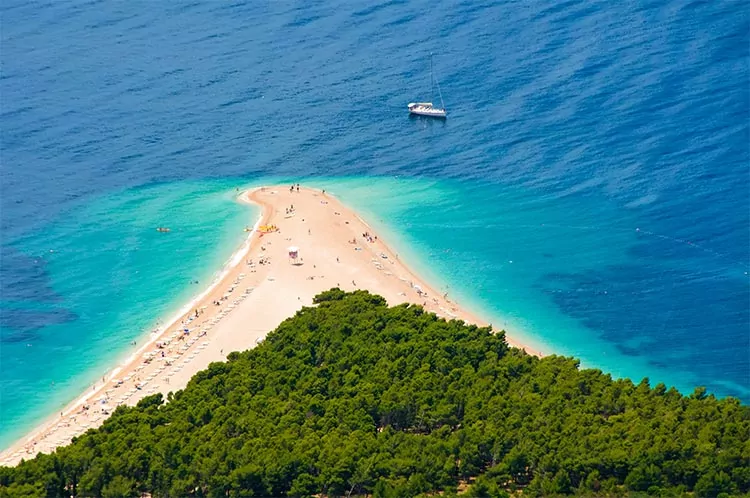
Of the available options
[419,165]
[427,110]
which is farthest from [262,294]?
[427,110]

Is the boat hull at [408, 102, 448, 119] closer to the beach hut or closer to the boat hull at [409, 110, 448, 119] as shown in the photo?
the boat hull at [409, 110, 448, 119]

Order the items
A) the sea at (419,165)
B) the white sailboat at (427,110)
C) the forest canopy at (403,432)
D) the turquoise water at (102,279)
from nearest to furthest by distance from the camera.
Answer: the forest canopy at (403,432) < the turquoise water at (102,279) < the sea at (419,165) < the white sailboat at (427,110)

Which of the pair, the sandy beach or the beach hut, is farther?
the beach hut

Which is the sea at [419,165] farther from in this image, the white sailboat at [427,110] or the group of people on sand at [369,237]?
the group of people on sand at [369,237]

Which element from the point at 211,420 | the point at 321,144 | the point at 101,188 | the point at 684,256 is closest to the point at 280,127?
the point at 321,144

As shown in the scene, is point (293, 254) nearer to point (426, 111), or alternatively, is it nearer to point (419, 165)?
Result: point (419, 165)

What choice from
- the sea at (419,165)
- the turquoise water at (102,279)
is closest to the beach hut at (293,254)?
the turquoise water at (102,279)

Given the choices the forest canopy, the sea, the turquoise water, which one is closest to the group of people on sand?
the sea
